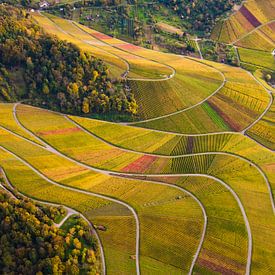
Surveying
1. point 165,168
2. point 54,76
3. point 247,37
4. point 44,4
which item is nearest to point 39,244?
point 165,168

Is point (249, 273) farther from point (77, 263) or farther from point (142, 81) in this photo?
point (142, 81)

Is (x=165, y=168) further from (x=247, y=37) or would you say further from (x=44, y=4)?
(x=44, y=4)

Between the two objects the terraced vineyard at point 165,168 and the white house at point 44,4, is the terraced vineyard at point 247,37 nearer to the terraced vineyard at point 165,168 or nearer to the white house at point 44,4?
the terraced vineyard at point 165,168

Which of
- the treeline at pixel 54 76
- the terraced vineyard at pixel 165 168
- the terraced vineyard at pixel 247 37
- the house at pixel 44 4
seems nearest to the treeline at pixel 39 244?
the terraced vineyard at pixel 165 168

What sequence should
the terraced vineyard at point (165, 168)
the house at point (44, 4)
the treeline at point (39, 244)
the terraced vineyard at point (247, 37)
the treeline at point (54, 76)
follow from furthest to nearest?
the house at point (44, 4)
the terraced vineyard at point (247, 37)
the treeline at point (54, 76)
the terraced vineyard at point (165, 168)
the treeline at point (39, 244)

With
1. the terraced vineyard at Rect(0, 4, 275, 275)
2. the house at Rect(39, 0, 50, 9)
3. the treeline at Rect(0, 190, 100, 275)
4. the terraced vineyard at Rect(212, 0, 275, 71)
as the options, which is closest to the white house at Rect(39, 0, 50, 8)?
the house at Rect(39, 0, 50, 9)

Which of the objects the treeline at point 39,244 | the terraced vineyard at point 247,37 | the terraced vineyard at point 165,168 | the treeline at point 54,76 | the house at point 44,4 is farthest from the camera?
the house at point 44,4
